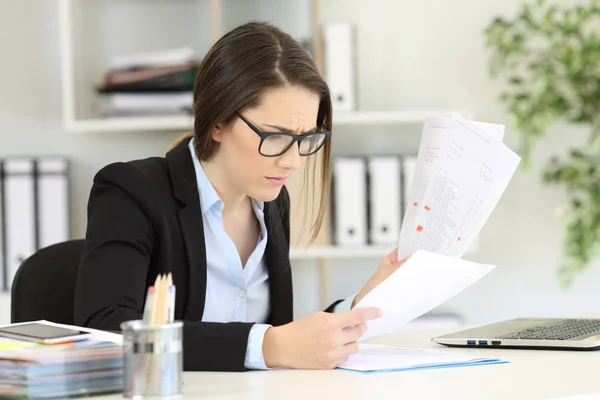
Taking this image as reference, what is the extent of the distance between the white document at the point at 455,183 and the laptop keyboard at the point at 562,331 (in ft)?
0.76

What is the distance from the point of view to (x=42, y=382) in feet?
3.40

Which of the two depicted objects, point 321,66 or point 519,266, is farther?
point 519,266

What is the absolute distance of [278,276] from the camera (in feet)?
5.94

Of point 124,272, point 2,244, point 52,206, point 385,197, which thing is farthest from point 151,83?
point 124,272

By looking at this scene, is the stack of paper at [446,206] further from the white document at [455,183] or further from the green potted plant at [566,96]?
the green potted plant at [566,96]

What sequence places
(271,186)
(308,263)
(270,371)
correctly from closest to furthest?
(270,371) → (271,186) → (308,263)

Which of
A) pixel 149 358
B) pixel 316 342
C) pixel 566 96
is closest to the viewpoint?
pixel 149 358

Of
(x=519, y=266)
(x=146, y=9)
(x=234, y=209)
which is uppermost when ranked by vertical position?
(x=146, y=9)

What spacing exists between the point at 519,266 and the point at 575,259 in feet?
0.82

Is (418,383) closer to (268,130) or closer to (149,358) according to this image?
→ (149,358)

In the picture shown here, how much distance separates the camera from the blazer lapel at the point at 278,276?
71.1 inches

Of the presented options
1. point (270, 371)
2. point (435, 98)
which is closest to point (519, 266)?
point (435, 98)

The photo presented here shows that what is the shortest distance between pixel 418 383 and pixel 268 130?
579mm

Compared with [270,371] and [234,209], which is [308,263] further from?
[270,371]
